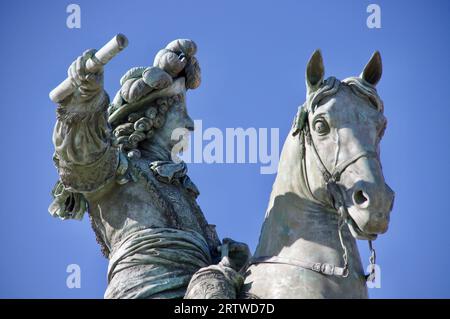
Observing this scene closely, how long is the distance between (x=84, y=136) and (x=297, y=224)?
2.21m

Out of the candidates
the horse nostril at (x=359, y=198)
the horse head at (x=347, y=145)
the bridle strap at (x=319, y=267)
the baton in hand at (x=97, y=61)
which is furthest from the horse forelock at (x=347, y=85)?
the baton in hand at (x=97, y=61)

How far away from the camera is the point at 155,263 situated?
44.1 ft

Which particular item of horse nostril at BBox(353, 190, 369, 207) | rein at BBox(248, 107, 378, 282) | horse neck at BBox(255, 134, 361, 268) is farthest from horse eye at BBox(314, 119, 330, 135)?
horse nostril at BBox(353, 190, 369, 207)

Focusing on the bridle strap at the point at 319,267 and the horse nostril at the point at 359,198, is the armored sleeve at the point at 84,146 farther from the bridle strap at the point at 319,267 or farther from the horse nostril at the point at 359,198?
the horse nostril at the point at 359,198

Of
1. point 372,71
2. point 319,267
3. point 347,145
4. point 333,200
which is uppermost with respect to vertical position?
point 372,71

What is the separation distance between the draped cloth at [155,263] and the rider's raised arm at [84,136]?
0.66 m

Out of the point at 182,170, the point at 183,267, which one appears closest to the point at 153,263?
the point at 183,267

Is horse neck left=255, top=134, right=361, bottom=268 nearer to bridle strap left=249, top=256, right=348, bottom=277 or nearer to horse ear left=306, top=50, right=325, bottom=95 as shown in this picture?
bridle strap left=249, top=256, right=348, bottom=277

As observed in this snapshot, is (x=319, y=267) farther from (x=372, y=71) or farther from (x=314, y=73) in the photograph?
(x=372, y=71)

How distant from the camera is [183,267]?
13.5 m

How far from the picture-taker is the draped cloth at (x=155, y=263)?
13.2 meters

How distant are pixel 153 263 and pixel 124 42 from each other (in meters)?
2.08

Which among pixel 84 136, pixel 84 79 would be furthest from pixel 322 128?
pixel 84 136
